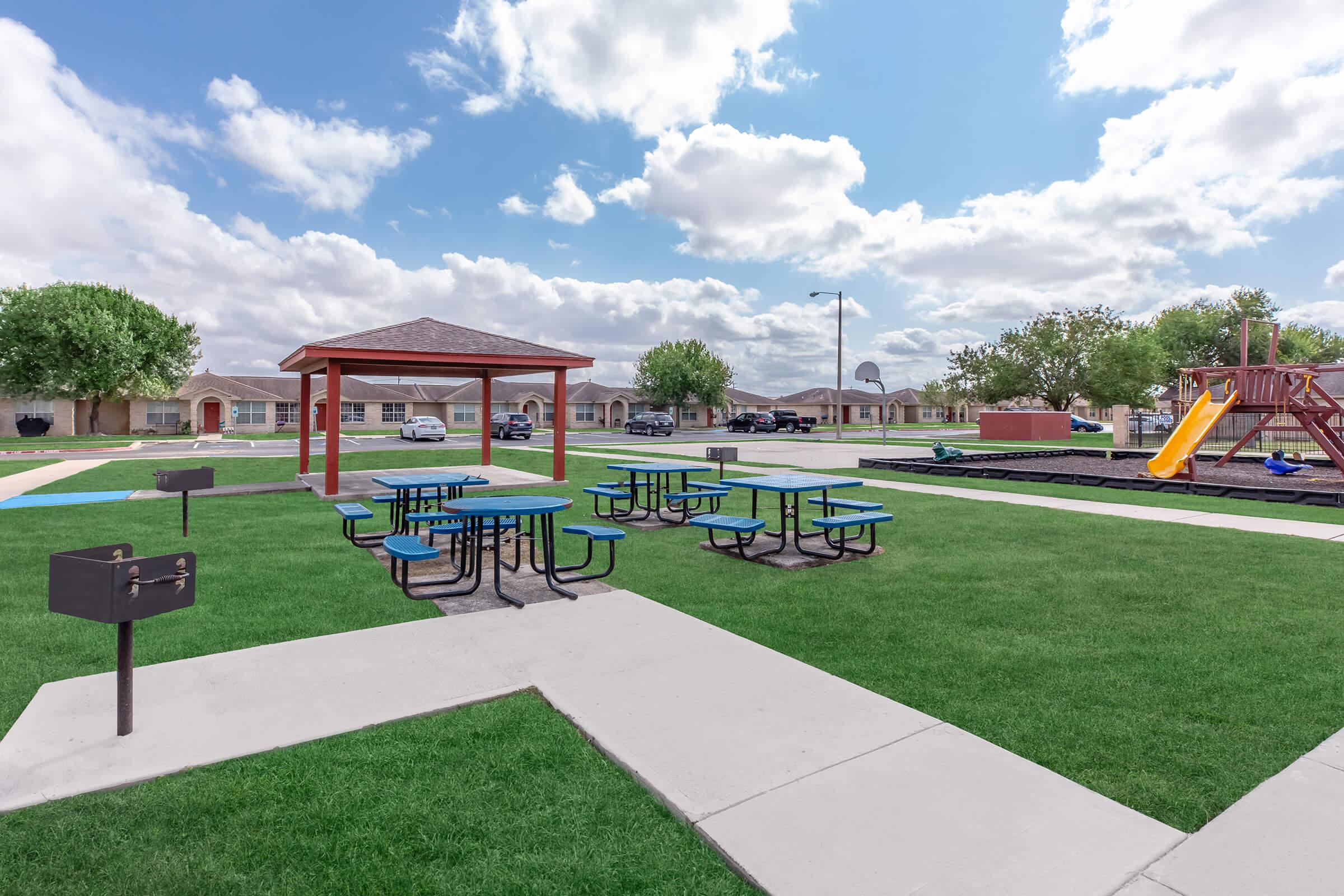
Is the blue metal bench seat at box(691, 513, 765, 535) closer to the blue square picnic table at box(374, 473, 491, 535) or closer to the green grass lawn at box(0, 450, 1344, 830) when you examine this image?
the green grass lawn at box(0, 450, 1344, 830)

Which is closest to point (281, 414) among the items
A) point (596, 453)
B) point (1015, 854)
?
point (596, 453)

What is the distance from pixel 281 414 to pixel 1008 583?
67412mm

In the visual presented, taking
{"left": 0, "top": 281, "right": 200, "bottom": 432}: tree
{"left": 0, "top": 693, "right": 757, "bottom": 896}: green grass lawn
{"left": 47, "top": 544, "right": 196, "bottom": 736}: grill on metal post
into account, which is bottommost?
{"left": 0, "top": 693, "right": 757, "bottom": 896}: green grass lawn

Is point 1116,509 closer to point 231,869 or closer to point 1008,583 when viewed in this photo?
point 1008,583

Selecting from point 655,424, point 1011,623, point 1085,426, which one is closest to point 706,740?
point 1011,623

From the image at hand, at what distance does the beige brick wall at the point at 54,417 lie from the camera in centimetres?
4878

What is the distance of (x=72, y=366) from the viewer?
143 feet

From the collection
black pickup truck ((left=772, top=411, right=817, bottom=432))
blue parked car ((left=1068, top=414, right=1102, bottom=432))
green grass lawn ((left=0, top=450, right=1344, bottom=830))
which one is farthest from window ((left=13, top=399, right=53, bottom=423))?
blue parked car ((left=1068, top=414, right=1102, bottom=432))

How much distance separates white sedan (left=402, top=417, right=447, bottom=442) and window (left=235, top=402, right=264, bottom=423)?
24280mm

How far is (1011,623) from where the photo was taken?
230 inches

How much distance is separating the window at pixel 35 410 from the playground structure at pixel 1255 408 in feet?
210

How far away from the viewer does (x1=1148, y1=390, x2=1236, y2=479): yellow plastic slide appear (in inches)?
659

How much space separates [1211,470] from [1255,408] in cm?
212

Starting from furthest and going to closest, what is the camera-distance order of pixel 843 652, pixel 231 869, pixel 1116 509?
pixel 1116 509
pixel 843 652
pixel 231 869
